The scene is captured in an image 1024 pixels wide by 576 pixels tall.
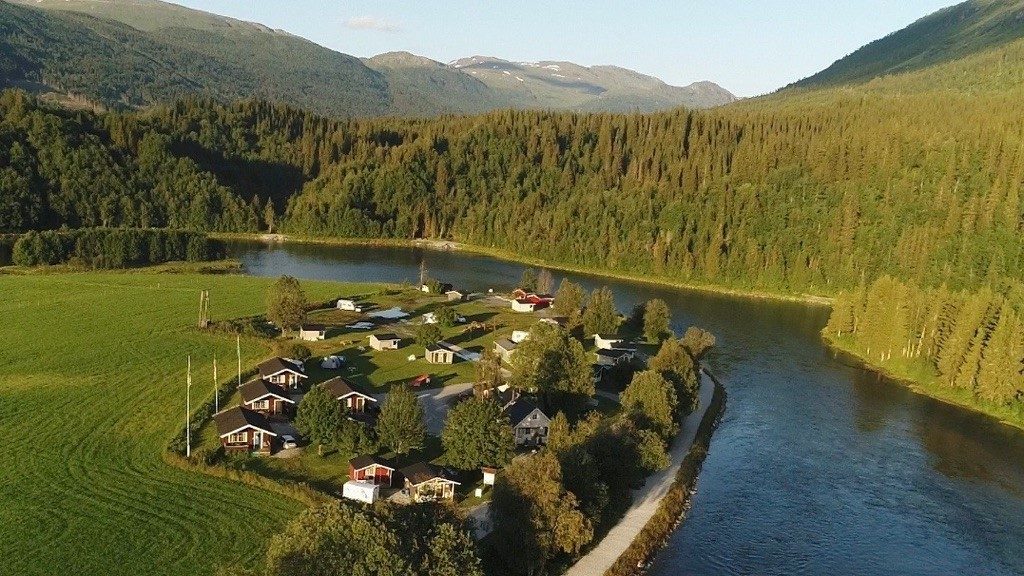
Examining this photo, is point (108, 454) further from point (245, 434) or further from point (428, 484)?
point (428, 484)

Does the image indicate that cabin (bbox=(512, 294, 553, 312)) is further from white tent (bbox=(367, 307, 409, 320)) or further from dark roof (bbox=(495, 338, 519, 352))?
dark roof (bbox=(495, 338, 519, 352))

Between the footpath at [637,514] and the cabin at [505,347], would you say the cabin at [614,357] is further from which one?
the footpath at [637,514]

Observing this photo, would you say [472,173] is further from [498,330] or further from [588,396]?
[588,396]

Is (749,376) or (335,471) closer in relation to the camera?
(335,471)

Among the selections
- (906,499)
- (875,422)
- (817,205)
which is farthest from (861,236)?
(906,499)

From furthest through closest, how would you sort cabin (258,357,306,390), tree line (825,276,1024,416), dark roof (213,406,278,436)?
tree line (825,276,1024,416) < cabin (258,357,306,390) < dark roof (213,406,278,436)

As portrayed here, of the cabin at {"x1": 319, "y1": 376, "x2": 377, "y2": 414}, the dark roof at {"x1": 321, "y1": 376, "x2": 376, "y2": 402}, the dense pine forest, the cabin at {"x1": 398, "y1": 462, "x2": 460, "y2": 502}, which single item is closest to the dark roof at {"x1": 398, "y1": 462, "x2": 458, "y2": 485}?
the cabin at {"x1": 398, "y1": 462, "x2": 460, "y2": 502}

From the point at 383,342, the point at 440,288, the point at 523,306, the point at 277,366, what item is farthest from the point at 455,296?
the point at 277,366
